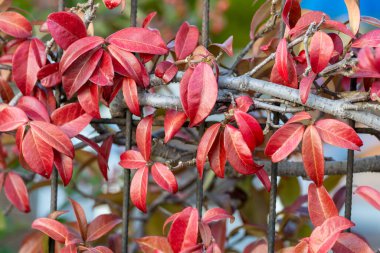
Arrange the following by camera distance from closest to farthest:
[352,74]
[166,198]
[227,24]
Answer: [352,74], [166,198], [227,24]

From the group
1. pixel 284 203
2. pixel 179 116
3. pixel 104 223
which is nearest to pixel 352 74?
pixel 179 116

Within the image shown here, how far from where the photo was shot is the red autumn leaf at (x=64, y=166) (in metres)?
1.08

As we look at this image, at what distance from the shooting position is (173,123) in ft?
3.43

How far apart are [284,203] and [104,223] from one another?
30.0 inches

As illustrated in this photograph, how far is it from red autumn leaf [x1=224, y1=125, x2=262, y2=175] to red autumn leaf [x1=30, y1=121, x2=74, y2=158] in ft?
0.93

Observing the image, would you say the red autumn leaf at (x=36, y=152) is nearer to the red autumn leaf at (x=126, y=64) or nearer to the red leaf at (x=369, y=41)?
the red autumn leaf at (x=126, y=64)

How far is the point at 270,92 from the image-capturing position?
100 cm

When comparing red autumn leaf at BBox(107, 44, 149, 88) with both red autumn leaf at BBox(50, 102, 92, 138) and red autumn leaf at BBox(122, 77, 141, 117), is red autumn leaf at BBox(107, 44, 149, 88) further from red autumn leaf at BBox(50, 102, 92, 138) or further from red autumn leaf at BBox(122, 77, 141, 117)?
red autumn leaf at BBox(50, 102, 92, 138)

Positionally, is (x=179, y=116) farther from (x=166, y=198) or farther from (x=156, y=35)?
(x=166, y=198)

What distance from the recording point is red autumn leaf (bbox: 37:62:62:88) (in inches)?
42.7

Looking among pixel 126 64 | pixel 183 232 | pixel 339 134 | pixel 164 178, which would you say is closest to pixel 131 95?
pixel 126 64

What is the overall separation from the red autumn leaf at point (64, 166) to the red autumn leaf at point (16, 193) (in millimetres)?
187

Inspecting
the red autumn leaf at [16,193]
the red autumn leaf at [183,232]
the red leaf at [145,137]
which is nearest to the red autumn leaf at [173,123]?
the red leaf at [145,137]

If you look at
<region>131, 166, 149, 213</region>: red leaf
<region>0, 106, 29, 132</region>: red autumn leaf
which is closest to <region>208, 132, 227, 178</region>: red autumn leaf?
<region>131, 166, 149, 213</region>: red leaf
